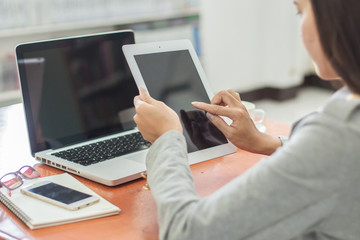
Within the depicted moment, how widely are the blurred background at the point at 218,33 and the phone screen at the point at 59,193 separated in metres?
1.98

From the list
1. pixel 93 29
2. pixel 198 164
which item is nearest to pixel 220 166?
pixel 198 164

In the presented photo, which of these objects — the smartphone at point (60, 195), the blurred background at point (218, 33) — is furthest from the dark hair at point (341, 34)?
the blurred background at point (218, 33)

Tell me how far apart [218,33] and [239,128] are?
263cm

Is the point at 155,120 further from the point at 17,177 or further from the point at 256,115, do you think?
the point at 256,115

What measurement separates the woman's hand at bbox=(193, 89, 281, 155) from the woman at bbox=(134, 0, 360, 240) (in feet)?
1.16

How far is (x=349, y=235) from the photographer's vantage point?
649 millimetres

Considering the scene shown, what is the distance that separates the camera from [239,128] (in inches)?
40.6

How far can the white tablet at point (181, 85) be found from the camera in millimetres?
1045

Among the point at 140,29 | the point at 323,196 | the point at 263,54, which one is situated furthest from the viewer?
the point at 263,54

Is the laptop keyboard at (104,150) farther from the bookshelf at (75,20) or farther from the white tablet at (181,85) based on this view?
the bookshelf at (75,20)

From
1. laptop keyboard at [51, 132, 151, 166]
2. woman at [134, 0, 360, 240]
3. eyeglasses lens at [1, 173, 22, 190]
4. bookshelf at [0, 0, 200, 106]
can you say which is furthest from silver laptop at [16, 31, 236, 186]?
bookshelf at [0, 0, 200, 106]

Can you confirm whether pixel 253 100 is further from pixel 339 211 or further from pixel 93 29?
pixel 339 211

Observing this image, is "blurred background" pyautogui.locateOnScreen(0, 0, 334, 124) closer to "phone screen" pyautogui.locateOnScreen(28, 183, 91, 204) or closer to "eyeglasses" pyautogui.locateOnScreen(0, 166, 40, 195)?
"eyeglasses" pyautogui.locateOnScreen(0, 166, 40, 195)

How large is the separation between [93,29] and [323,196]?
258 cm
